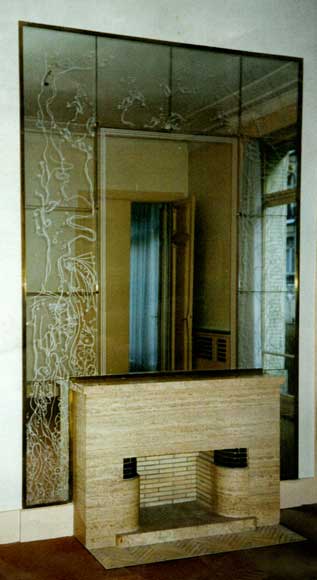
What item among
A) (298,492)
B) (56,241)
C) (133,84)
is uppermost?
(133,84)

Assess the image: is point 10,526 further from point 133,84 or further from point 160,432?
point 133,84

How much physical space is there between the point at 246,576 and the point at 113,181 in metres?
2.44

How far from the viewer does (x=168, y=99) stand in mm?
4430

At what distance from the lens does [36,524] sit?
4191 millimetres

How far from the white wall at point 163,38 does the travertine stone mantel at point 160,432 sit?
41 centimetres

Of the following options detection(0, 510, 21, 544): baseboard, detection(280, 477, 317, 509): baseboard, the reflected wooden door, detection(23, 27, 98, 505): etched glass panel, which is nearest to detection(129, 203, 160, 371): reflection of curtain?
the reflected wooden door

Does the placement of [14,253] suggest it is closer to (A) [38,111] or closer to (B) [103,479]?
(A) [38,111]

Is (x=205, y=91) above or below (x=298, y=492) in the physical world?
above

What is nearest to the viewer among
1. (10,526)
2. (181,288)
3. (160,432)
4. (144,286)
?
(10,526)

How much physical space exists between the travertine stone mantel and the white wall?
406 mm

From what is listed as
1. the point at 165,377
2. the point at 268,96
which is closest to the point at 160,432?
the point at 165,377

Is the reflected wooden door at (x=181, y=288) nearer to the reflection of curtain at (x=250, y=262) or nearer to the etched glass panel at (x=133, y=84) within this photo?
the reflection of curtain at (x=250, y=262)

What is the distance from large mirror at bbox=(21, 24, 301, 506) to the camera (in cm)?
419

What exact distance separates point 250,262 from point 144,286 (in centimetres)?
80
